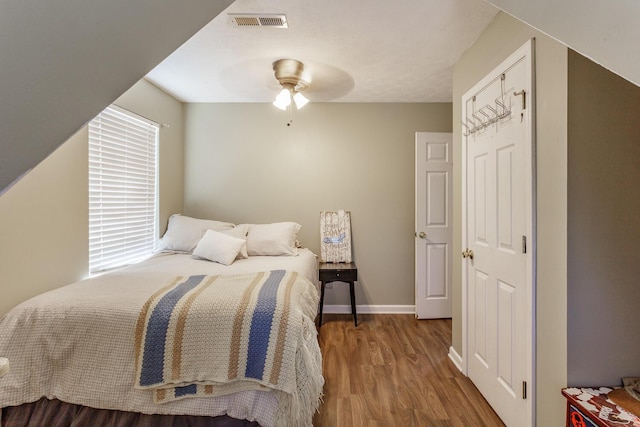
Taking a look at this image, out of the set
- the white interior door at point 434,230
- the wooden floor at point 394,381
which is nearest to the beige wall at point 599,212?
the wooden floor at point 394,381

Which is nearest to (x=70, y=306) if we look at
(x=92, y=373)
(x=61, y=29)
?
(x=92, y=373)

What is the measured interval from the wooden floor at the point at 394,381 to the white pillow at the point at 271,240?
0.93m

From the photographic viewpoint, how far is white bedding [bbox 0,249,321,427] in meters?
1.43

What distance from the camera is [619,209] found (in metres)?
1.30

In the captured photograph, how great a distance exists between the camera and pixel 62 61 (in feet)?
1.67

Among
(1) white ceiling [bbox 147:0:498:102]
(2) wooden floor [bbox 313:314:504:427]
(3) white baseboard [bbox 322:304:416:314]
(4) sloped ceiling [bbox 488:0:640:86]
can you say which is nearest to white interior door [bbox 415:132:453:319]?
(3) white baseboard [bbox 322:304:416:314]

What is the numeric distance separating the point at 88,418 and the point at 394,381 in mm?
1820

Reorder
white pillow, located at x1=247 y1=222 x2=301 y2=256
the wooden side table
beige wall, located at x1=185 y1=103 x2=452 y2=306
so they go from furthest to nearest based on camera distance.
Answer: beige wall, located at x1=185 y1=103 x2=452 y2=306 < white pillow, located at x1=247 y1=222 x2=301 y2=256 < the wooden side table

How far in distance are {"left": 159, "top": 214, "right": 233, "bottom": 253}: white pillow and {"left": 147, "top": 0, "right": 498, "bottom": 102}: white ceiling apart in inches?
55.0

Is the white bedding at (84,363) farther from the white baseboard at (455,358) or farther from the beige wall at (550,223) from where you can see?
the white baseboard at (455,358)

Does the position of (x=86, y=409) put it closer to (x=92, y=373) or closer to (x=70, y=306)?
(x=92, y=373)

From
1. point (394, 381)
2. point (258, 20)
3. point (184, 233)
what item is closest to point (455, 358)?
point (394, 381)

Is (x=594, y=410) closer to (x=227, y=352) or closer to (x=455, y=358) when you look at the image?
(x=455, y=358)

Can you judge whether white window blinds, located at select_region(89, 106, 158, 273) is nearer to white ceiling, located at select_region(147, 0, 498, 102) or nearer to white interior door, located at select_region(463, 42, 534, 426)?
white ceiling, located at select_region(147, 0, 498, 102)
